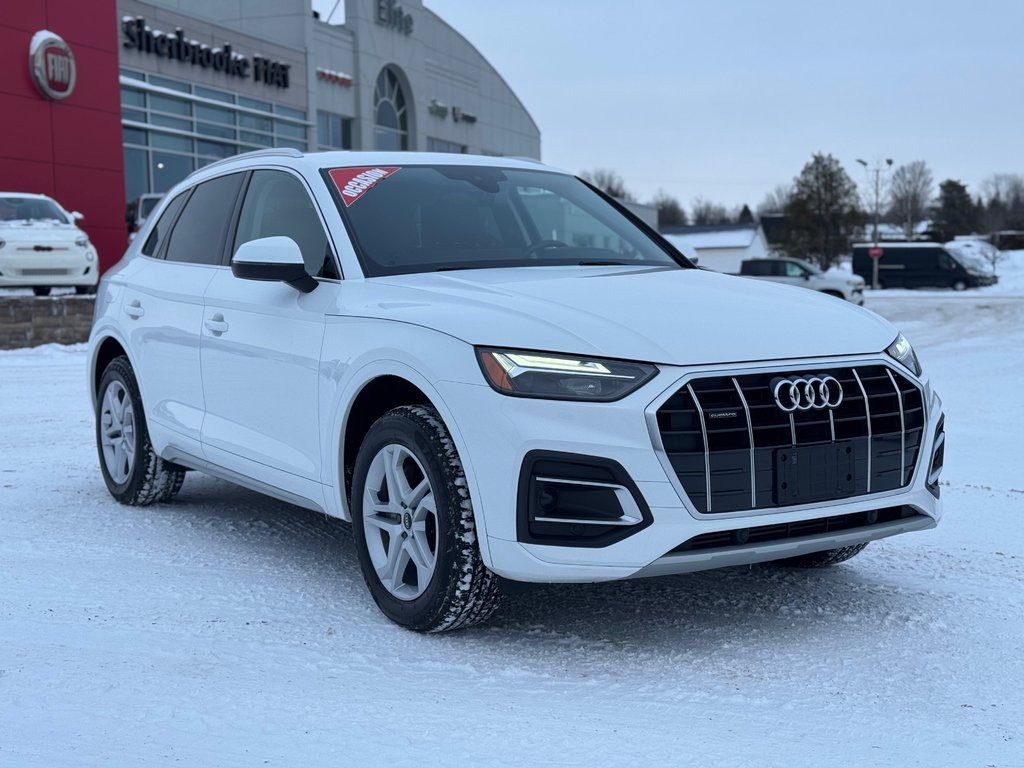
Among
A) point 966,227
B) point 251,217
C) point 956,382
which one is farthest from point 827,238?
point 251,217

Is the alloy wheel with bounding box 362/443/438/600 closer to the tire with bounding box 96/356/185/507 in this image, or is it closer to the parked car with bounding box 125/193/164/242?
the tire with bounding box 96/356/185/507

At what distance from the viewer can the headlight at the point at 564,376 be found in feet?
11.9

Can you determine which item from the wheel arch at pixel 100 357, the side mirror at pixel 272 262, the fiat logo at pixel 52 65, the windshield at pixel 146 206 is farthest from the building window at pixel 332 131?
the side mirror at pixel 272 262

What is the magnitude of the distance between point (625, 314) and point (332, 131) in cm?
4015

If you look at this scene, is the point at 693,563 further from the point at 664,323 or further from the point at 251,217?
the point at 251,217

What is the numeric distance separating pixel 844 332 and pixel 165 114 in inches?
1254

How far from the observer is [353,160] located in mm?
5168

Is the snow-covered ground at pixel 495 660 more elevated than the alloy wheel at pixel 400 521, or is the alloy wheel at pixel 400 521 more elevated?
the alloy wheel at pixel 400 521

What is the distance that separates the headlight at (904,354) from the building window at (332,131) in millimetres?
37852

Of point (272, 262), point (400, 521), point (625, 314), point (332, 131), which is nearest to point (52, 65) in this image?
point (332, 131)

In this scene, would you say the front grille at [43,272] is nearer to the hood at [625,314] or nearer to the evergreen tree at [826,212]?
the hood at [625,314]

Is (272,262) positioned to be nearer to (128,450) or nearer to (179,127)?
(128,450)

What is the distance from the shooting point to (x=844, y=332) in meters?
4.09

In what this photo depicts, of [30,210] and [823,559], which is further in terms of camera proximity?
[30,210]
